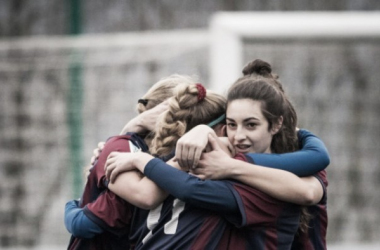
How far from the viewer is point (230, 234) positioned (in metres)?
3.99

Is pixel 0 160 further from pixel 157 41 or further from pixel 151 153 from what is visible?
pixel 151 153

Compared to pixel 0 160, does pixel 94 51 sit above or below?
above

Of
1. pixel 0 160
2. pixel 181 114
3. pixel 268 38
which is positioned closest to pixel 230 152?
pixel 181 114

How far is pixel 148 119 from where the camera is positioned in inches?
174

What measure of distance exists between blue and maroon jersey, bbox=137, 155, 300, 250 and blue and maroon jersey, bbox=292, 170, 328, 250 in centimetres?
28

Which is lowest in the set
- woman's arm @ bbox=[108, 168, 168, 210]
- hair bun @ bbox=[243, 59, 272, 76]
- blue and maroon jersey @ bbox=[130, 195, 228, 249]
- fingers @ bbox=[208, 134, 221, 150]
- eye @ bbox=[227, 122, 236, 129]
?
blue and maroon jersey @ bbox=[130, 195, 228, 249]

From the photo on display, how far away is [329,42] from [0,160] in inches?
123

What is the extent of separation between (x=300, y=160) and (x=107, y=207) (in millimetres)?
720

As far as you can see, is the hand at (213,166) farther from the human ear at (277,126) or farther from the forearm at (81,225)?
the forearm at (81,225)

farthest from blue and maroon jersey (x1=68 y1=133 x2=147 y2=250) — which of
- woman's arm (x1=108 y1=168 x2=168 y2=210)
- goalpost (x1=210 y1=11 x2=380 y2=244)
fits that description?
goalpost (x1=210 y1=11 x2=380 y2=244)

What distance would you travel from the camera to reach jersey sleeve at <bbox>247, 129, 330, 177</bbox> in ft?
13.3

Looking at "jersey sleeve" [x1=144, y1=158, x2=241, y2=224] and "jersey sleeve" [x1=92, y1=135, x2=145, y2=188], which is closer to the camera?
"jersey sleeve" [x1=144, y1=158, x2=241, y2=224]

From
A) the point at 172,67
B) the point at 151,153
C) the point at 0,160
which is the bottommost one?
the point at 0,160

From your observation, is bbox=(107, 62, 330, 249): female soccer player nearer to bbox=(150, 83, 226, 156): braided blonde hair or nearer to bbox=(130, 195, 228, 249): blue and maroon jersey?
bbox=(130, 195, 228, 249): blue and maroon jersey
